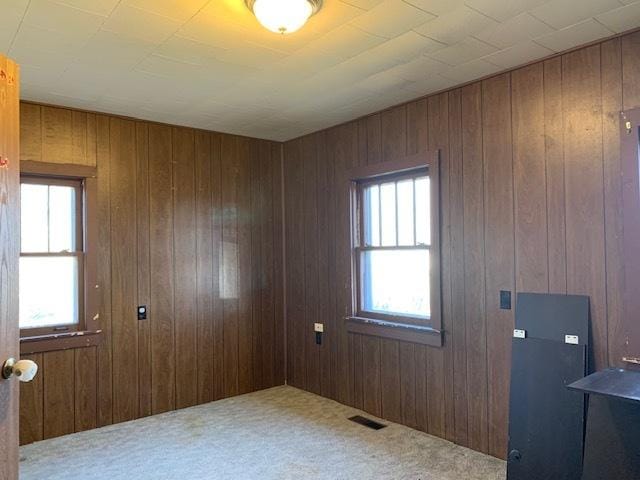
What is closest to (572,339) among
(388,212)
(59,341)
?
(388,212)

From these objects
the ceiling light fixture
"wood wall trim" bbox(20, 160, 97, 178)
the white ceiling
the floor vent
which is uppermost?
the white ceiling

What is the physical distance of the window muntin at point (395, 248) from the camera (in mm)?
3561

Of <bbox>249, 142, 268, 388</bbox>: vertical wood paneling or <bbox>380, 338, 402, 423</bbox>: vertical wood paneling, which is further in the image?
<bbox>249, 142, 268, 388</bbox>: vertical wood paneling

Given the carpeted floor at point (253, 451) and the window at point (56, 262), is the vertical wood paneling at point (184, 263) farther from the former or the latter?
the window at point (56, 262)

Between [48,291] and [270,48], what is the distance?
252 cm

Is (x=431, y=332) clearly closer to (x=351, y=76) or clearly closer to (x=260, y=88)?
(x=351, y=76)

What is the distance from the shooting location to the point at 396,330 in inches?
143

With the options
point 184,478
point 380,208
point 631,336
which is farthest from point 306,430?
point 631,336

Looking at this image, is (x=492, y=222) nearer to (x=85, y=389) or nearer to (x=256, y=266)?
(x=256, y=266)

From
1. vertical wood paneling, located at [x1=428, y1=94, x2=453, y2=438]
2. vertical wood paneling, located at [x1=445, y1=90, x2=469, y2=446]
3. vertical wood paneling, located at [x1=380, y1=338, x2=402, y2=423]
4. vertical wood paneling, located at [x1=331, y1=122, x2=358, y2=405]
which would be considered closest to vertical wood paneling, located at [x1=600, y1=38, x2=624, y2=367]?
vertical wood paneling, located at [x1=445, y1=90, x2=469, y2=446]

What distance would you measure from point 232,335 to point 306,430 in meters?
1.27

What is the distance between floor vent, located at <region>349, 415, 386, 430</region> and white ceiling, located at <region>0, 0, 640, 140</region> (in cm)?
251

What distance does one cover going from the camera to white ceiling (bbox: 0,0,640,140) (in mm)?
2197

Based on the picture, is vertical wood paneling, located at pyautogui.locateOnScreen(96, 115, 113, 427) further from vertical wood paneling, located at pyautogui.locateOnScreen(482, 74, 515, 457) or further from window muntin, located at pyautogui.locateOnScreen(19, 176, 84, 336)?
vertical wood paneling, located at pyautogui.locateOnScreen(482, 74, 515, 457)
